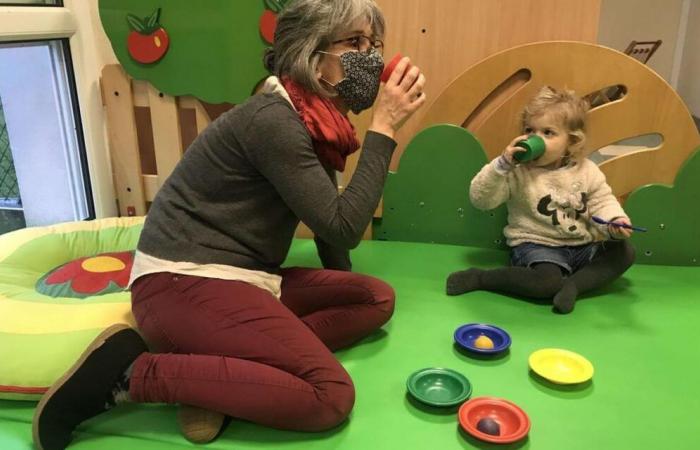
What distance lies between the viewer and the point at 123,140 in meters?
1.78

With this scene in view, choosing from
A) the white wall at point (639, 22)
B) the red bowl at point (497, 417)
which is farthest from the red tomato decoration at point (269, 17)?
the white wall at point (639, 22)

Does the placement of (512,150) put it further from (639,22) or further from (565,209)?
(639,22)

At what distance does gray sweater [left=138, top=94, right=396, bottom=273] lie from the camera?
39.1 inches

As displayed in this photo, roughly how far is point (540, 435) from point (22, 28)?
1.47 m

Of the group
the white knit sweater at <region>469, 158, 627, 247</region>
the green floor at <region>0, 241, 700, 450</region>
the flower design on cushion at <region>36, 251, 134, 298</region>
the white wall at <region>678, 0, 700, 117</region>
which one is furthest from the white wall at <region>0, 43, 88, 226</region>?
the white wall at <region>678, 0, 700, 117</region>

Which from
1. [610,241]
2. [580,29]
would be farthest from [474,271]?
[580,29]

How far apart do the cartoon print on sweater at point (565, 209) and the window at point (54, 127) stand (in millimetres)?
1262

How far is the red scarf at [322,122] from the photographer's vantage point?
40.3 inches

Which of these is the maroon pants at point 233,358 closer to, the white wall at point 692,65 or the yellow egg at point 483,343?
the yellow egg at point 483,343

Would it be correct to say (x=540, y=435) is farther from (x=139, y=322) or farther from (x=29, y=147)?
(x=29, y=147)

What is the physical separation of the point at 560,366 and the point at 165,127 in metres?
1.22

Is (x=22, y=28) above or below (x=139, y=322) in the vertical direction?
above

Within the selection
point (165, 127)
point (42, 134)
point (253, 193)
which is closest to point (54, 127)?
point (42, 134)

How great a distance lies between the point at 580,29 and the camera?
5.01 feet
